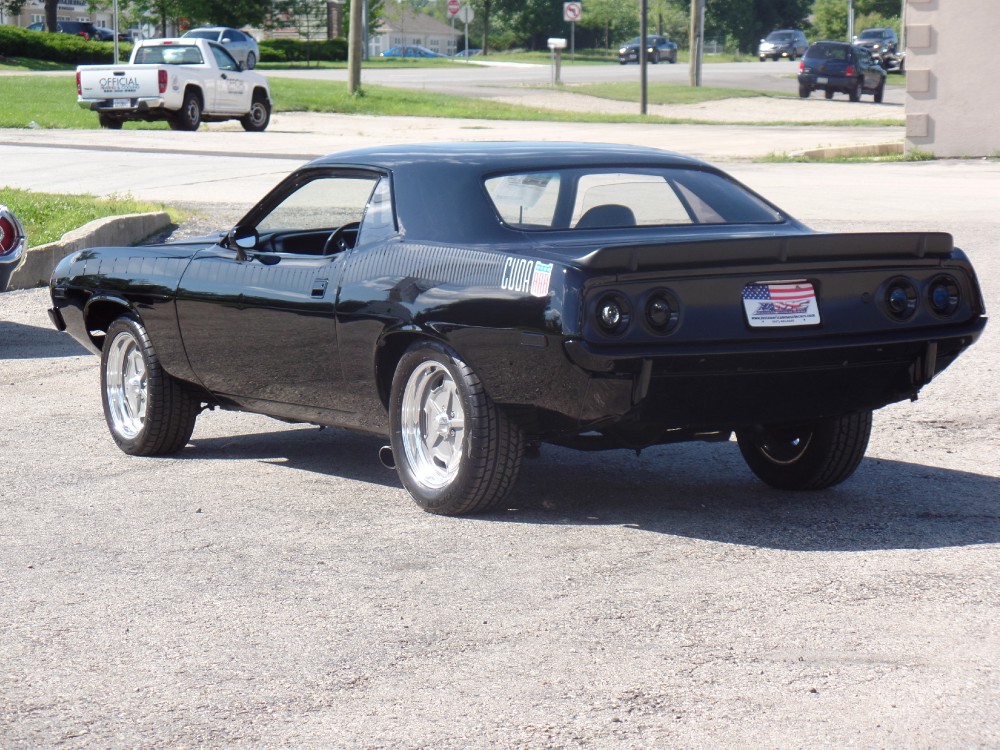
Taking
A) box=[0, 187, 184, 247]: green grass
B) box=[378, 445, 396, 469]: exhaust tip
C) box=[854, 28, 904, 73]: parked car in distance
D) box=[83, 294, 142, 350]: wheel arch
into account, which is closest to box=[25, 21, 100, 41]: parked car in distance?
box=[854, 28, 904, 73]: parked car in distance

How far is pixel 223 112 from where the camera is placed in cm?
3234

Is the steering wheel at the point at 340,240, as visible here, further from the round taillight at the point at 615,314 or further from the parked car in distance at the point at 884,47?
the parked car in distance at the point at 884,47

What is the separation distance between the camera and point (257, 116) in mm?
33281

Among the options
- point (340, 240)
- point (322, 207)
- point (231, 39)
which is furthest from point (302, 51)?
point (340, 240)

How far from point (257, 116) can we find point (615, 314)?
29.0 m

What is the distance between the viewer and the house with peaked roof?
152m

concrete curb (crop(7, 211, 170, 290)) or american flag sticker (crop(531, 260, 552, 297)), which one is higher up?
american flag sticker (crop(531, 260, 552, 297))

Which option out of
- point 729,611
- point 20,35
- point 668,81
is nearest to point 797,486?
point 729,611

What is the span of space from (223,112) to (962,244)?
68.4 feet

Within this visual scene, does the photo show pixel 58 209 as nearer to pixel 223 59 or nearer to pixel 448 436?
pixel 448 436

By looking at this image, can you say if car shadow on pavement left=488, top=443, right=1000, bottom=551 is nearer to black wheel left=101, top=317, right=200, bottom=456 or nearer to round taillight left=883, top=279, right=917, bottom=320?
round taillight left=883, top=279, right=917, bottom=320

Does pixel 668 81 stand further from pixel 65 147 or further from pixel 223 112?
pixel 65 147

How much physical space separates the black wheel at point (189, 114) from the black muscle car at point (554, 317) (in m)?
25.0

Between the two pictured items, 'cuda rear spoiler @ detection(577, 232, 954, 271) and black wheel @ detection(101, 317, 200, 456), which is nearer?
'cuda rear spoiler @ detection(577, 232, 954, 271)
